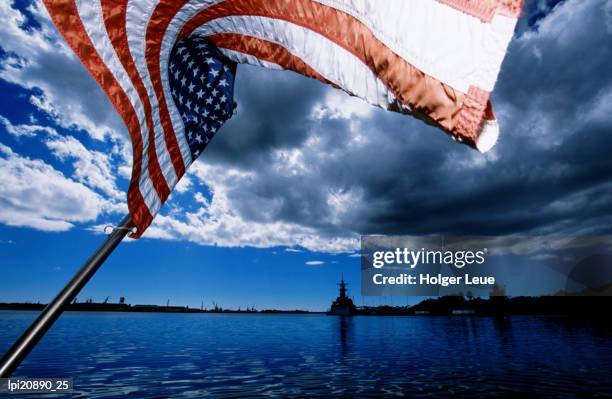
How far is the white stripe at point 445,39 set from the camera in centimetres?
171

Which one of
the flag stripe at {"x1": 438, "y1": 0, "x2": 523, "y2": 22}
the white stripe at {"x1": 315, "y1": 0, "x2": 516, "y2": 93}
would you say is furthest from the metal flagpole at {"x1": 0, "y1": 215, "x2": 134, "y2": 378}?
the flag stripe at {"x1": 438, "y1": 0, "x2": 523, "y2": 22}

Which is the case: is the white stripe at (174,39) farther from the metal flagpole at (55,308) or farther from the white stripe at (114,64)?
the metal flagpole at (55,308)

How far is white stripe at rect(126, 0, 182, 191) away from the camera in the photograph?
9.46ft

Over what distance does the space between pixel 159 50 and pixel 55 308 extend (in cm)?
237

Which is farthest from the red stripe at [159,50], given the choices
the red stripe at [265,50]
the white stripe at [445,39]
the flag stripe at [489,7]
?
the flag stripe at [489,7]

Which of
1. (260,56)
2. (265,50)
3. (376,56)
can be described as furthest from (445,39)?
(260,56)

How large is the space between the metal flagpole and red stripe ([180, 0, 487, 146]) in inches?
87.0

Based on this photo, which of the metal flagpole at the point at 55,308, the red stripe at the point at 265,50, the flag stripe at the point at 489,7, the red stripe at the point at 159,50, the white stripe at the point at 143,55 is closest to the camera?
the flag stripe at the point at 489,7

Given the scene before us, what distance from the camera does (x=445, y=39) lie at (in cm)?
190

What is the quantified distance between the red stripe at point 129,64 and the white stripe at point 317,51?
2.84 feet

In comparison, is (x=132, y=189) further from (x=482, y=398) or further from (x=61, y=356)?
(x=61, y=356)

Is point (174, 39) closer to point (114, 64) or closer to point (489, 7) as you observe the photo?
point (114, 64)

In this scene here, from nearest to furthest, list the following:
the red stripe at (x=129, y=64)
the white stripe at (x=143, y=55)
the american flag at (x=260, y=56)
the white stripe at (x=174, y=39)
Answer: the american flag at (x=260, y=56) → the red stripe at (x=129, y=64) → the white stripe at (x=143, y=55) → the white stripe at (x=174, y=39)

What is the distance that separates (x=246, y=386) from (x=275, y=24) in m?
18.1
